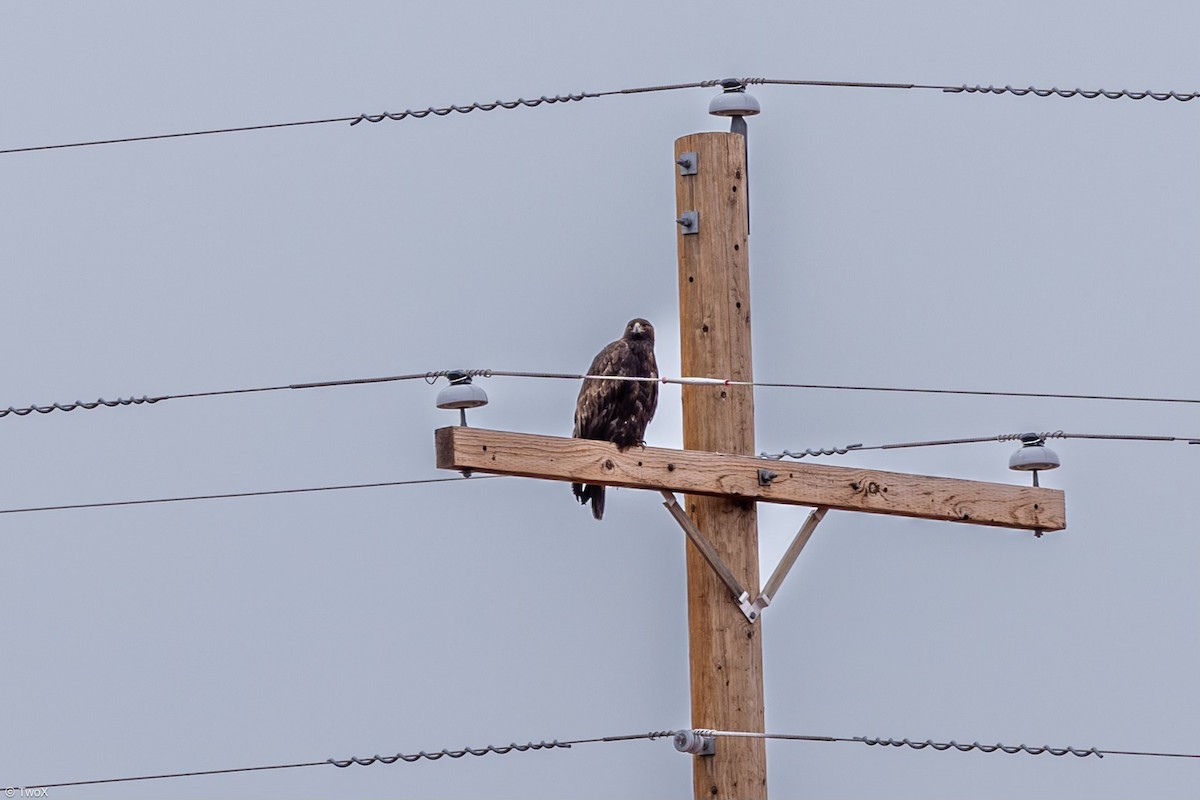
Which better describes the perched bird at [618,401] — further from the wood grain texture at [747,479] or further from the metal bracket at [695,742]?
the metal bracket at [695,742]

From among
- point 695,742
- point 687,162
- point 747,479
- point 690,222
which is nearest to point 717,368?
point 747,479

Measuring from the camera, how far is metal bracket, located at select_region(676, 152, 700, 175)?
10945 mm

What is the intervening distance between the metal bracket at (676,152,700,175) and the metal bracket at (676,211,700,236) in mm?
180

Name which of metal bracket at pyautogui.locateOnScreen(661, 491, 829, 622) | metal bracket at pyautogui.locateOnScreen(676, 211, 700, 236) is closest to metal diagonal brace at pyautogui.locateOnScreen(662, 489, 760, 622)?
metal bracket at pyautogui.locateOnScreen(661, 491, 829, 622)

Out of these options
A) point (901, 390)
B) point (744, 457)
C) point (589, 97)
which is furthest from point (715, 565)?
point (589, 97)

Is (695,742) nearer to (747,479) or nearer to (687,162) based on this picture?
(747,479)

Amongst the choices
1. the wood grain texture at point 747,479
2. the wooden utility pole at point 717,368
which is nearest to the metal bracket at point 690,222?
the wooden utility pole at point 717,368

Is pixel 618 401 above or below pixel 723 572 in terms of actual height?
above

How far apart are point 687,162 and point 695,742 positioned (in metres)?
2.41

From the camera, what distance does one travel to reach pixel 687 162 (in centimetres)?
1096

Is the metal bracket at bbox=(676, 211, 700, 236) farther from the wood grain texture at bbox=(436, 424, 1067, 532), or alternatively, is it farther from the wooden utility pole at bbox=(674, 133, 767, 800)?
the wood grain texture at bbox=(436, 424, 1067, 532)

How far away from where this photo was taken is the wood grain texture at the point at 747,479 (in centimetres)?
980

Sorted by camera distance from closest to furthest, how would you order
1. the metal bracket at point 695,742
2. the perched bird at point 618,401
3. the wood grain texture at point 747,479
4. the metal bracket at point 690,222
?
the wood grain texture at point 747,479, the metal bracket at point 695,742, the metal bracket at point 690,222, the perched bird at point 618,401

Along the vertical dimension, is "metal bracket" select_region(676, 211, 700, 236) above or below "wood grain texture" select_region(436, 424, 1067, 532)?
above
